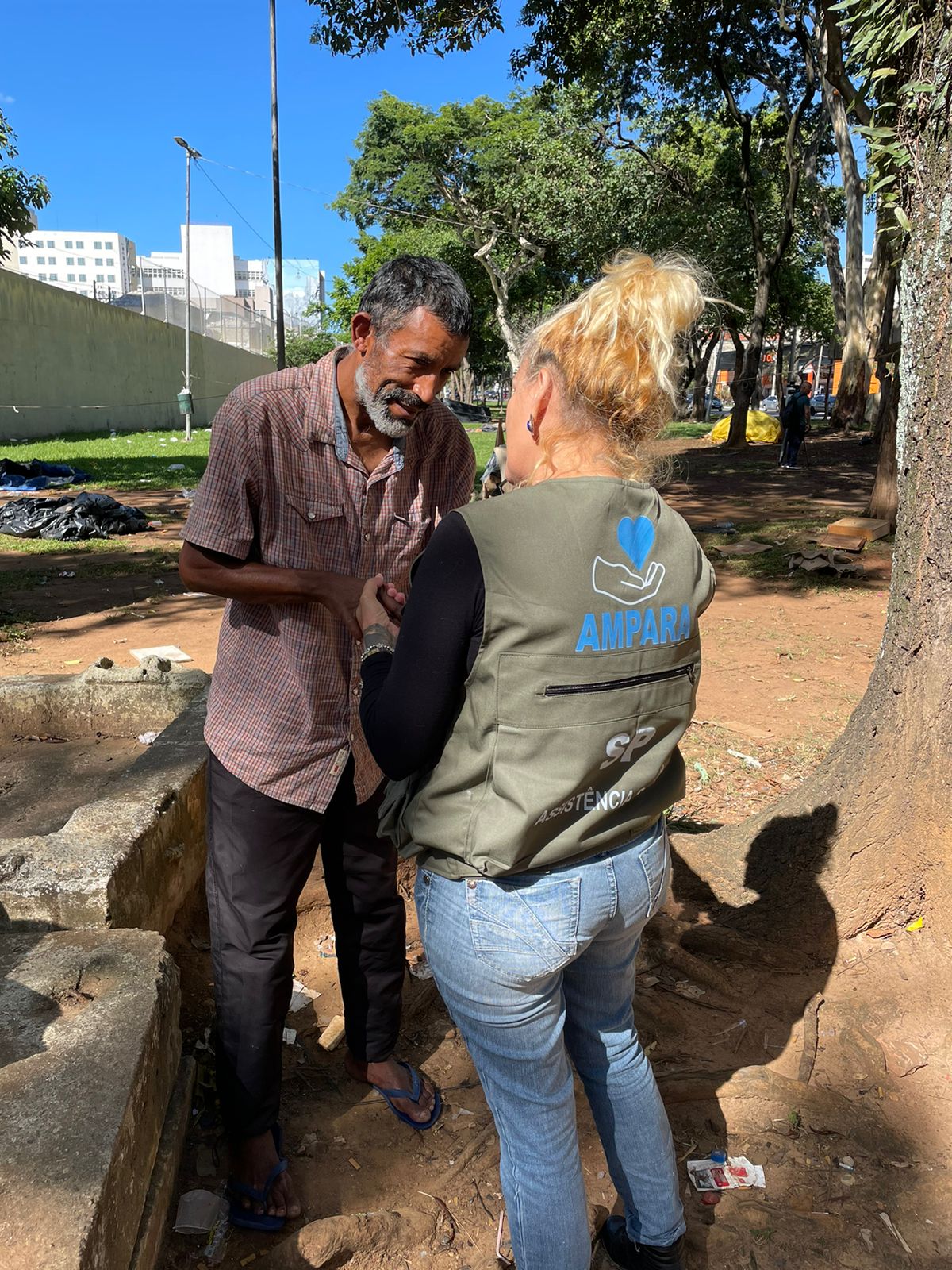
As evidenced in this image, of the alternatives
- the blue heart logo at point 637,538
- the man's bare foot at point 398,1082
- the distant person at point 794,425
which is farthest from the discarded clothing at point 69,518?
the distant person at point 794,425

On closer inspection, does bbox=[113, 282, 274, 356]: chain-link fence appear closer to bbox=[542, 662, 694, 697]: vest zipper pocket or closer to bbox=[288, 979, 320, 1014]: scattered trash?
bbox=[288, 979, 320, 1014]: scattered trash

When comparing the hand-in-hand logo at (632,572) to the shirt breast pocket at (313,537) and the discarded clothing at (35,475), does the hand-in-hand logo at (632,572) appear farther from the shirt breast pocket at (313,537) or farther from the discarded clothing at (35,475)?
the discarded clothing at (35,475)

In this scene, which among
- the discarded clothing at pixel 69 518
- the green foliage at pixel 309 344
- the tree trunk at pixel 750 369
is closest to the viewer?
the discarded clothing at pixel 69 518

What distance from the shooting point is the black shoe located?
1.77 metres

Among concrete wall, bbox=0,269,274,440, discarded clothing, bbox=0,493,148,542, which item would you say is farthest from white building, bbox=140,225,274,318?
discarded clothing, bbox=0,493,148,542

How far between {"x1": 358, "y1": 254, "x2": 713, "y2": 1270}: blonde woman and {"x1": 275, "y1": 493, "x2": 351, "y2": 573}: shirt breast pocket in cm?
52

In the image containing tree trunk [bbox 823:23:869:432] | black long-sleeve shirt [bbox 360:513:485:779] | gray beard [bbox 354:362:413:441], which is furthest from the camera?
tree trunk [bbox 823:23:869:432]

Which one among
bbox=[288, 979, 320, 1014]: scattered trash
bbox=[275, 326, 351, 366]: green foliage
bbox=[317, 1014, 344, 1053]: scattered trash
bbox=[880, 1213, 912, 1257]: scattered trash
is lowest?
bbox=[317, 1014, 344, 1053]: scattered trash

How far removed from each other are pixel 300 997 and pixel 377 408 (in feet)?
5.86

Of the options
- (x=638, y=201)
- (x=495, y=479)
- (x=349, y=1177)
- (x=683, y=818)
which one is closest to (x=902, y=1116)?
(x=349, y=1177)

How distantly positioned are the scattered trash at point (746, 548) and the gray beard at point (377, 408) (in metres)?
8.24

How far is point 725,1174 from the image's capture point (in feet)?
7.25

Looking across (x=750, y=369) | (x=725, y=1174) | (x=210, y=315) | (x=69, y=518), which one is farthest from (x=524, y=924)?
(x=210, y=315)

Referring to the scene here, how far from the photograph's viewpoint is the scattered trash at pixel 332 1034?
2.68 meters
